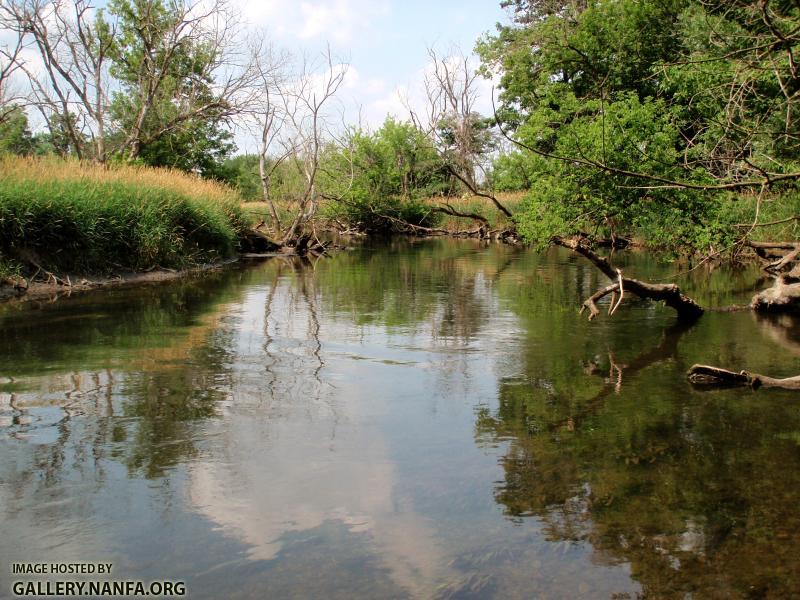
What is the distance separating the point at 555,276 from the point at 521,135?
413 centimetres

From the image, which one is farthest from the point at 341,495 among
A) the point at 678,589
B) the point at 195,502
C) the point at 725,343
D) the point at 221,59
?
the point at 221,59

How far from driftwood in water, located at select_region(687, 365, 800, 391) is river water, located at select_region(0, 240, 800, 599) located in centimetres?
21

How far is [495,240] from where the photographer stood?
4062 cm

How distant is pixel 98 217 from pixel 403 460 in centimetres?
1417

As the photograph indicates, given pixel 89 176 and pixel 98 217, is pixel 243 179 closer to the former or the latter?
pixel 89 176

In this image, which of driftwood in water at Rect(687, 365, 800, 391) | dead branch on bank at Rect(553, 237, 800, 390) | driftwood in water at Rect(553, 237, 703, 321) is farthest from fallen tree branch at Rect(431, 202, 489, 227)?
driftwood in water at Rect(687, 365, 800, 391)

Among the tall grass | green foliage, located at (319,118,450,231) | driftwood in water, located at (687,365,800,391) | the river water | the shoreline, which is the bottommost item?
the river water

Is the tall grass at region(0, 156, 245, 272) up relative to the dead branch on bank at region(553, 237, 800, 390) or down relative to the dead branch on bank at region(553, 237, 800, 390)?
up

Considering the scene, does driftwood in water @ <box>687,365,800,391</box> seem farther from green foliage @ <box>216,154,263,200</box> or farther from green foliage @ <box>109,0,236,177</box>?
green foliage @ <box>109,0,236,177</box>

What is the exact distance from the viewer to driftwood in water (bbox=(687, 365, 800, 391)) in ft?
26.8

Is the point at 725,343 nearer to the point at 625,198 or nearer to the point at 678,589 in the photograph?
the point at 625,198

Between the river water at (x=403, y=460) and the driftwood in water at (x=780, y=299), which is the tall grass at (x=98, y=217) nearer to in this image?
the river water at (x=403, y=460)

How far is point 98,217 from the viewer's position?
707 inches

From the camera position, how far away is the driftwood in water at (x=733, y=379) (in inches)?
321
